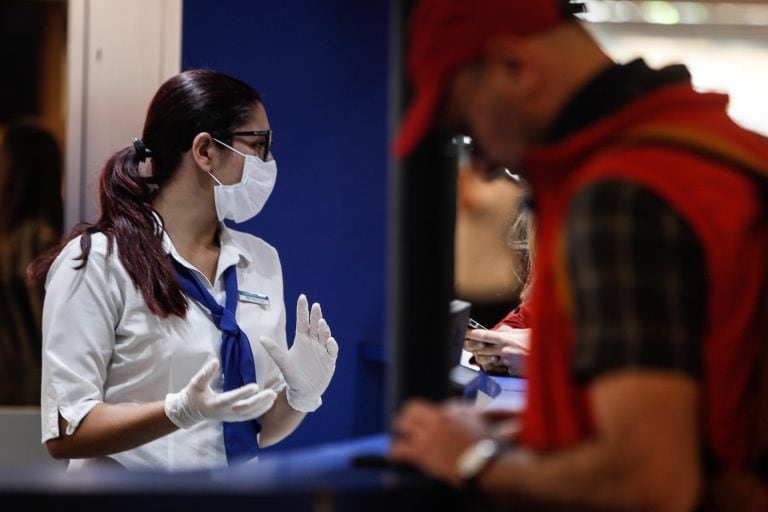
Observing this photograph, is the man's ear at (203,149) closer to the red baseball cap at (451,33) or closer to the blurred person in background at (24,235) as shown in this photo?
the blurred person in background at (24,235)

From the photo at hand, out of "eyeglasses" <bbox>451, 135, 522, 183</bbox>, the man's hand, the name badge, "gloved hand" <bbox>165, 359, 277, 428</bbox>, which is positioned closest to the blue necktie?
the name badge

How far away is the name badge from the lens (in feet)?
10.1

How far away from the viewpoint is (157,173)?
310 centimetres

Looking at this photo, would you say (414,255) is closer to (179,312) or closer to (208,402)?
(208,402)

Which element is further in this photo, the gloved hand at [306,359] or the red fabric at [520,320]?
the red fabric at [520,320]

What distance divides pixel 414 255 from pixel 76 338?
150 cm

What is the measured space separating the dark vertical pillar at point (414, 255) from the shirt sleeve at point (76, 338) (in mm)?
1411

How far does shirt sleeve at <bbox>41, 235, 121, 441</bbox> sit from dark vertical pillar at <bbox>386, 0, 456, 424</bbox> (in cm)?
141

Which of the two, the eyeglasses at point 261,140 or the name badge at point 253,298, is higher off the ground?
the eyeglasses at point 261,140

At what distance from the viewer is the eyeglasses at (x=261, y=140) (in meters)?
3.13

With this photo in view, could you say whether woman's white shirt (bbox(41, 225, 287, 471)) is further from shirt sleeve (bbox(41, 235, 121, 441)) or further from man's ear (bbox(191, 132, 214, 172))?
man's ear (bbox(191, 132, 214, 172))

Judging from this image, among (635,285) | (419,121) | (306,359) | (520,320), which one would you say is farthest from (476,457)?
(520,320)

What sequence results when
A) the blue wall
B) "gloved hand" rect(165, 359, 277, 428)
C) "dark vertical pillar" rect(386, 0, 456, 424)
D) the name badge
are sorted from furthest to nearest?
the blue wall, the name badge, "gloved hand" rect(165, 359, 277, 428), "dark vertical pillar" rect(386, 0, 456, 424)

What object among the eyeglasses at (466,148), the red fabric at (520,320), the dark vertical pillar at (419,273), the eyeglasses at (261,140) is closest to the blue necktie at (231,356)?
the eyeglasses at (261,140)
